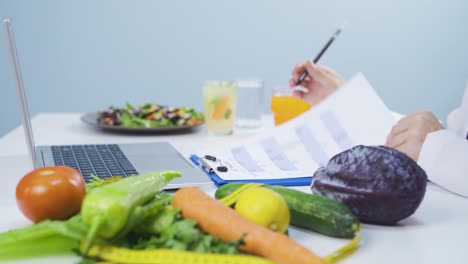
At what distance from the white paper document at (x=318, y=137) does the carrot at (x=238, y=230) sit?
16.4 inches

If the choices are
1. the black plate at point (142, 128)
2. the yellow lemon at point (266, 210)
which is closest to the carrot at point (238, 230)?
the yellow lemon at point (266, 210)

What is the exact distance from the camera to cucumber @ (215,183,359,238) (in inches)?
30.0

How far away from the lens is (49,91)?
349 cm

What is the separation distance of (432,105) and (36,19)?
8.27 feet

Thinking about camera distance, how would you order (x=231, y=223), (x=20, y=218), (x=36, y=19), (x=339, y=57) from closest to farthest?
(x=231, y=223) → (x=20, y=218) → (x=36, y=19) → (x=339, y=57)

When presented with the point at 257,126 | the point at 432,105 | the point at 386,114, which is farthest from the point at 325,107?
the point at 432,105

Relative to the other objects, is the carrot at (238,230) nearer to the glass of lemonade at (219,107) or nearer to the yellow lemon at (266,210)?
the yellow lemon at (266,210)

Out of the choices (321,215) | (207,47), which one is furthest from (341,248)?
(207,47)

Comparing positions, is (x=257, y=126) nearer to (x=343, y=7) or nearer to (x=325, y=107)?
(x=325, y=107)

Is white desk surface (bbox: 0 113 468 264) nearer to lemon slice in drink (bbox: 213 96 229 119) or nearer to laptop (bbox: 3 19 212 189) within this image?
laptop (bbox: 3 19 212 189)

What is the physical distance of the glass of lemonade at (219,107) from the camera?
1.75 meters

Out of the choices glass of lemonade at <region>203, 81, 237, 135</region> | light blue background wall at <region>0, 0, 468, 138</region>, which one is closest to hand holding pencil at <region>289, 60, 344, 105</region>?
glass of lemonade at <region>203, 81, 237, 135</region>

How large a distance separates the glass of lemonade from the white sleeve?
75 cm

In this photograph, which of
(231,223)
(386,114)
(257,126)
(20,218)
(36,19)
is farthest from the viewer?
(36,19)
